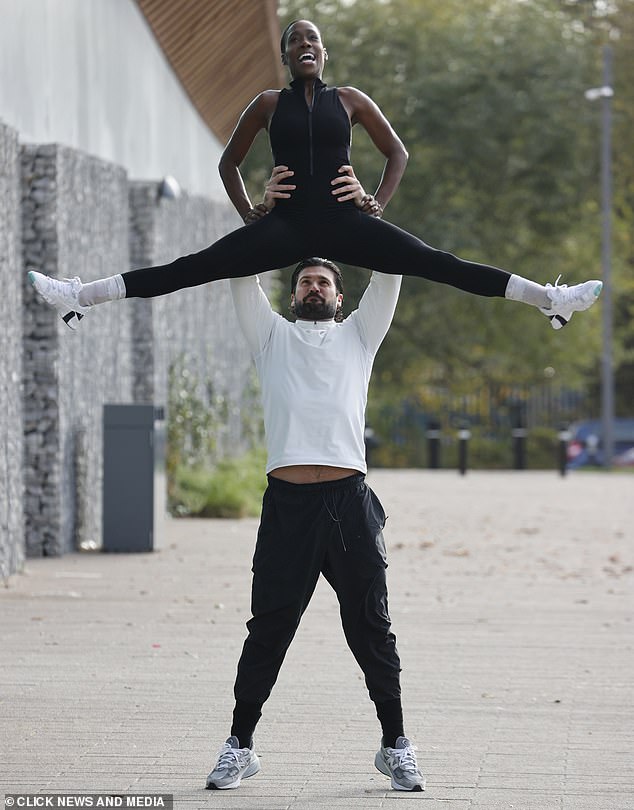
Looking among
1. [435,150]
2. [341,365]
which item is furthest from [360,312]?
[435,150]

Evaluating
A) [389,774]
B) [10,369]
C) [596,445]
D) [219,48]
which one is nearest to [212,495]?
[10,369]

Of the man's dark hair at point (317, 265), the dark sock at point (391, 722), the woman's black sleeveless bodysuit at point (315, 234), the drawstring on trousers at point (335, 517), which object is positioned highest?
the woman's black sleeveless bodysuit at point (315, 234)

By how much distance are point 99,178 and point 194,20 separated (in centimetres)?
500

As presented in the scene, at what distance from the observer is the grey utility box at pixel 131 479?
1455 cm

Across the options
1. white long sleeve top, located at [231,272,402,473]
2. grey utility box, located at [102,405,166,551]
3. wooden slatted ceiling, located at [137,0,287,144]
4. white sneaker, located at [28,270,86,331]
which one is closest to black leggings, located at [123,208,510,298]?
white long sleeve top, located at [231,272,402,473]

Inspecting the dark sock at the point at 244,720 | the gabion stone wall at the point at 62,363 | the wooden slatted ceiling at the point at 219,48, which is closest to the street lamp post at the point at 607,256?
the wooden slatted ceiling at the point at 219,48

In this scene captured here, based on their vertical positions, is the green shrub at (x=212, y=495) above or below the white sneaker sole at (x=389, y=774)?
above

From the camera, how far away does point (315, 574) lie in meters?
6.16

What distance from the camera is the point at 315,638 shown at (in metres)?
9.98

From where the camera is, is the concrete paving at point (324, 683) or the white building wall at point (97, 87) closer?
the concrete paving at point (324, 683)

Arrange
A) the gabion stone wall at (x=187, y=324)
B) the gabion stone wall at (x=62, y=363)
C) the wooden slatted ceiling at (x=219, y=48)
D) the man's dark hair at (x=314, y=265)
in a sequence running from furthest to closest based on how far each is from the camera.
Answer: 1. the wooden slatted ceiling at (x=219, y=48)
2. the gabion stone wall at (x=187, y=324)
3. the gabion stone wall at (x=62, y=363)
4. the man's dark hair at (x=314, y=265)

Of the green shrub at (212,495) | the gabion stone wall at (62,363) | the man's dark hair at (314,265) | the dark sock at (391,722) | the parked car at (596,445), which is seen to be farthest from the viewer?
the parked car at (596,445)

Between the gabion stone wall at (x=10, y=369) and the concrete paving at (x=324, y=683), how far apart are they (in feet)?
1.33

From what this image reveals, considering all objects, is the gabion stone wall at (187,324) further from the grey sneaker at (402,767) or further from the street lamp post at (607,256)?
the street lamp post at (607,256)
